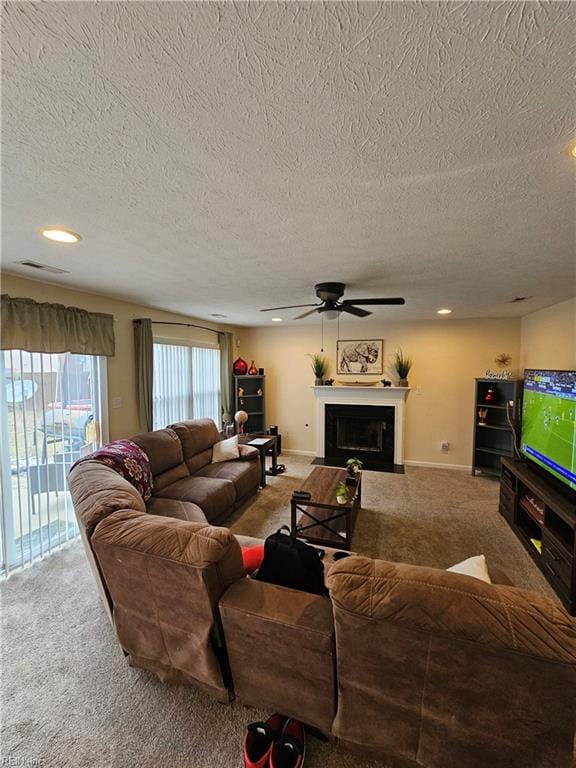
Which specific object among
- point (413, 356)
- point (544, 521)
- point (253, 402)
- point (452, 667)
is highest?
point (413, 356)

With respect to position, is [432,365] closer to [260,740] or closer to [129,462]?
[129,462]

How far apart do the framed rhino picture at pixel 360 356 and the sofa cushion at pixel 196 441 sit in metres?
2.70

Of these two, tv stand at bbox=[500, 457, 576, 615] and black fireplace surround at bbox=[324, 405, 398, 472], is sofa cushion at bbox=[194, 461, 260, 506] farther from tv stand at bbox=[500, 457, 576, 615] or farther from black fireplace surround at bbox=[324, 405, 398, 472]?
tv stand at bbox=[500, 457, 576, 615]

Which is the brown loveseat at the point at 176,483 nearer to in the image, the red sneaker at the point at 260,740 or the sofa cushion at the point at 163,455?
the sofa cushion at the point at 163,455

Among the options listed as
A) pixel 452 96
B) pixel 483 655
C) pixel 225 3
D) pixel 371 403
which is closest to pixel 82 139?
pixel 225 3

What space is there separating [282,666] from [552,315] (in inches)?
178

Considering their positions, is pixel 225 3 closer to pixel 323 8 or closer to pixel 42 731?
pixel 323 8

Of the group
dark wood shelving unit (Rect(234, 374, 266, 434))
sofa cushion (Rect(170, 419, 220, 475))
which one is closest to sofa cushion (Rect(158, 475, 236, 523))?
sofa cushion (Rect(170, 419, 220, 475))

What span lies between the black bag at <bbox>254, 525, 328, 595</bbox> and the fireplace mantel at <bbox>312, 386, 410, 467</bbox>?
4.20 m

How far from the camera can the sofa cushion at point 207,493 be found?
300 centimetres

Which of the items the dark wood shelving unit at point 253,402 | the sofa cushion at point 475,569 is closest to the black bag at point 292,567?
the sofa cushion at point 475,569

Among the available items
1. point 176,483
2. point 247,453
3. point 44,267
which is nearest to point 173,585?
point 176,483

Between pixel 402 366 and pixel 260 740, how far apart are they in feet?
15.9

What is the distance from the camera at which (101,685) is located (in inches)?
65.1
